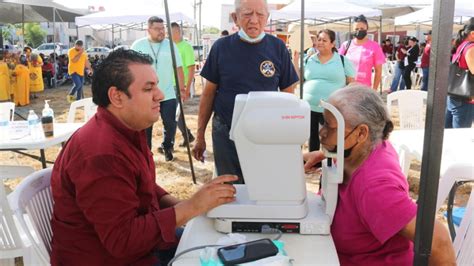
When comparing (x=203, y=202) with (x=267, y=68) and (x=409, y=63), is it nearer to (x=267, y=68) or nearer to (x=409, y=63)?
(x=267, y=68)

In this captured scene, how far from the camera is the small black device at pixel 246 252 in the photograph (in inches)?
41.7

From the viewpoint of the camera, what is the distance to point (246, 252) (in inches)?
42.6

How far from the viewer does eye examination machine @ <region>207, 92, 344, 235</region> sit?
119 cm

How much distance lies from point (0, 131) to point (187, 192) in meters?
1.57

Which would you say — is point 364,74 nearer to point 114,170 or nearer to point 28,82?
point 114,170

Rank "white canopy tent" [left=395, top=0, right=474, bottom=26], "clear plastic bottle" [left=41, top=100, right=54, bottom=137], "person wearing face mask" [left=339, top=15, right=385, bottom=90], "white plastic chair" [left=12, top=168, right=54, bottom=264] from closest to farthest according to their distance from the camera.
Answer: "white plastic chair" [left=12, top=168, right=54, bottom=264] < "clear plastic bottle" [left=41, top=100, right=54, bottom=137] < "person wearing face mask" [left=339, top=15, right=385, bottom=90] < "white canopy tent" [left=395, top=0, right=474, bottom=26]

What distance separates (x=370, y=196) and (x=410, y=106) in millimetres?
2756

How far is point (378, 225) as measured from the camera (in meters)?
1.18

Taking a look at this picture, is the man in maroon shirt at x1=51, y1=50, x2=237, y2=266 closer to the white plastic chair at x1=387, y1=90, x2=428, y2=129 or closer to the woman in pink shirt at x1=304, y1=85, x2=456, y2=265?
the woman in pink shirt at x1=304, y1=85, x2=456, y2=265

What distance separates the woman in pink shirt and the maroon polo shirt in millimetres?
543

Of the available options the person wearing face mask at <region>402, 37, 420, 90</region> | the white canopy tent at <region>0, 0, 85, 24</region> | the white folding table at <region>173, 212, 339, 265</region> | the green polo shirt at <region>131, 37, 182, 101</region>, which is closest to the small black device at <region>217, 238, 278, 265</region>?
the white folding table at <region>173, 212, 339, 265</region>

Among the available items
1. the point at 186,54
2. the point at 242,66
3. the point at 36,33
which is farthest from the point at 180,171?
the point at 36,33

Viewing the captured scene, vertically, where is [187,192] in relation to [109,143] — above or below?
below

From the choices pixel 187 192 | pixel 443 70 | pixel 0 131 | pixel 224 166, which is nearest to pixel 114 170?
pixel 443 70
